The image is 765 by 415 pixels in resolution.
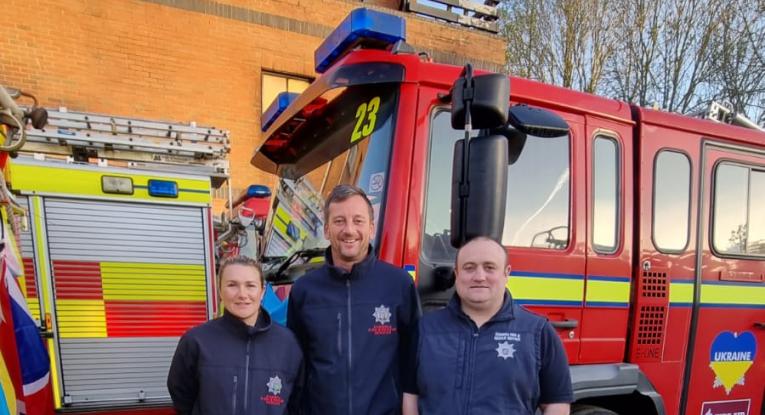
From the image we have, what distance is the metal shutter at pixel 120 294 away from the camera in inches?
106

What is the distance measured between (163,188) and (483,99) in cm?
185

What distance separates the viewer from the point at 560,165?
258cm

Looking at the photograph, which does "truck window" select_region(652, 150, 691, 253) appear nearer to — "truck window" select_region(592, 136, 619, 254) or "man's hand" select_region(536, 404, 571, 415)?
"truck window" select_region(592, 136, 619, 254)

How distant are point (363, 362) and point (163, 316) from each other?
58.1 inches

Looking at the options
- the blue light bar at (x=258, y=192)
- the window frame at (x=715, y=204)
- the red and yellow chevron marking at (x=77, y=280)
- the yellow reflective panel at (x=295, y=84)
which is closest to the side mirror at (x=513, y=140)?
the window frame at (x=715, y=204)

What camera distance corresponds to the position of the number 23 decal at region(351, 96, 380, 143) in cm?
242

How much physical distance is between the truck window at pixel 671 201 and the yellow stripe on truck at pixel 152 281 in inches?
96.9

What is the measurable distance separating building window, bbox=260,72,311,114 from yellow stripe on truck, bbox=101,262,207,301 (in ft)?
21.9

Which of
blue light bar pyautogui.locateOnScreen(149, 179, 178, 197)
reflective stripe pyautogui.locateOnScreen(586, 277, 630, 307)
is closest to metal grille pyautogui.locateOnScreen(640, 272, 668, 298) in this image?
reflective stripe pyautogui.locateOnScreen(586, 277, 630, 307)

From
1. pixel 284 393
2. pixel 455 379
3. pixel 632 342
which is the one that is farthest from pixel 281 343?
pixel 632 342

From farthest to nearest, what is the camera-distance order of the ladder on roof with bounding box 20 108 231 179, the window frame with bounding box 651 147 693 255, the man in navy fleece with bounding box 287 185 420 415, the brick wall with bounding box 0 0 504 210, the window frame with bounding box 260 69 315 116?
the window frame with bounding box 260 69 315 116, the brick wall with bounding box 0 0 504 210, the ladder on roof with bounding box 20 108 231 179, the window frame with bounding box 651 147 693 255, the man in navy fleece with bounding box 287 185 420 415

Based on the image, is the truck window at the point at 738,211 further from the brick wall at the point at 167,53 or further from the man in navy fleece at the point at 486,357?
the brick wall at the point at 167,53

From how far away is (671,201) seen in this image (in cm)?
284

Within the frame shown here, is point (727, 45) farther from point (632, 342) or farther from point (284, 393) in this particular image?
point (284, 393)
